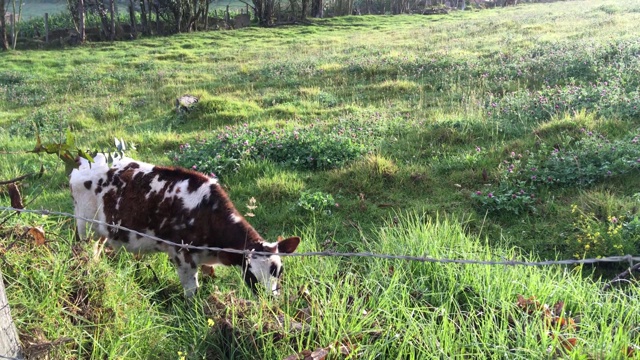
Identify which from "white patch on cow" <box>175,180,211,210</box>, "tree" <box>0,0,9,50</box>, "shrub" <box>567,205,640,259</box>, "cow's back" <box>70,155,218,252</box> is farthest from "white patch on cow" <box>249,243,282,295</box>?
"tree" <box>0,0,9,50</box>

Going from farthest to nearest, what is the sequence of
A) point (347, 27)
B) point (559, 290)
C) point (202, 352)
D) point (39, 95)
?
point (347, 27), point (39, 95), point (559, 290), point (202, 352)

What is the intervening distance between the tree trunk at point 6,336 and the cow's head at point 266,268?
1637mm

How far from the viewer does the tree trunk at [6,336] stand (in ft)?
7.69

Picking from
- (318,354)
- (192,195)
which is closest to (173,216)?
(192,195)

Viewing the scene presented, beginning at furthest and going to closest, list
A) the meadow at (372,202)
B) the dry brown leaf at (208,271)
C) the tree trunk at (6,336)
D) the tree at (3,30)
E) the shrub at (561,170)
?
the tree at (3,30)
the shrub at (561,170)
the dry brown leaf at (208,271)
the meadow at (372,202)
the tree trunk at (6,336)

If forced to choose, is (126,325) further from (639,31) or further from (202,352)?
(639,31)

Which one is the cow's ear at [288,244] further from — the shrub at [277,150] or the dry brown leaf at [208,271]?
the shrub at [277,150]

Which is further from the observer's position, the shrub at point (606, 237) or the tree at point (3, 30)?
the tree at point (3, 30)

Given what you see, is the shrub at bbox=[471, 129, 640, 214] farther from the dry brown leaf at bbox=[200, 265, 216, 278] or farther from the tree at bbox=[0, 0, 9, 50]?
the tree at bbox=[0, 0, 9, 50]

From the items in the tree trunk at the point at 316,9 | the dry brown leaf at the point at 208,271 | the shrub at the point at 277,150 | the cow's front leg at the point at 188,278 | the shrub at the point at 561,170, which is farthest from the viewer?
the tree trunk at the point at 316,9

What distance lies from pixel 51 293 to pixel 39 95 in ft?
50.4

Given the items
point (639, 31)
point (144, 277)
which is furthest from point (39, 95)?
point (639, 31)

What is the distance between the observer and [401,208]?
6418 mm

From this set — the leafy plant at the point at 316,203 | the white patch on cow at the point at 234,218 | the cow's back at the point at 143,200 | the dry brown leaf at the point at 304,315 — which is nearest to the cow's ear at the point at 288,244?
the white patch on cow at the point at 234,218
